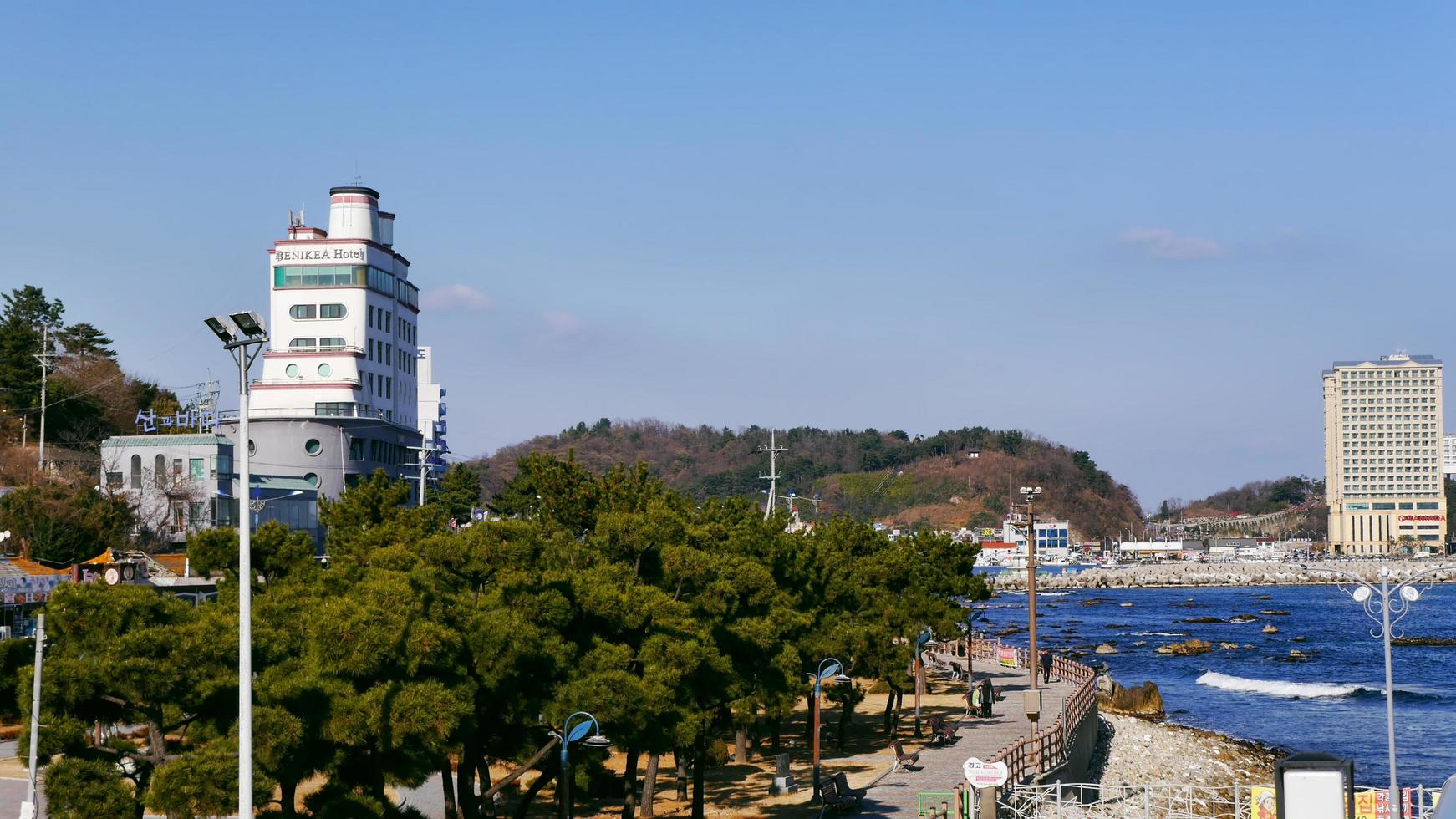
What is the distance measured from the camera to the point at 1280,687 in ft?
254

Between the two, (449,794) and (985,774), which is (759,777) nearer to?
(985,774)

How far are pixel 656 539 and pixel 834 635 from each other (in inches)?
472

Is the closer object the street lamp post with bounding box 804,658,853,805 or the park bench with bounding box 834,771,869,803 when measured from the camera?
the park bench with bounding box 834,771,869,803

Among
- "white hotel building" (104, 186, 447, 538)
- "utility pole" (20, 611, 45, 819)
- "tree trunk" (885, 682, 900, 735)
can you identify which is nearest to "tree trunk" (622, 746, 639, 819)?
"utility pole" (20, 611, 45, 819)

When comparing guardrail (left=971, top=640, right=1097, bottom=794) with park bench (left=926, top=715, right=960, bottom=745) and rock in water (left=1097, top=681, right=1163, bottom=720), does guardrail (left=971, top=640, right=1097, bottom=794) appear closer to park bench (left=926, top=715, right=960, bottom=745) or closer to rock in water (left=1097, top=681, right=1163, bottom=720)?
park bench (left=926, top=715, right=960, bottom=745)

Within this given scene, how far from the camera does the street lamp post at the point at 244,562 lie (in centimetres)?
1703

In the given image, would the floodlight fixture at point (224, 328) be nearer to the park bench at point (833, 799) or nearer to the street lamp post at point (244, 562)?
the street lamp post at point (244, 562)

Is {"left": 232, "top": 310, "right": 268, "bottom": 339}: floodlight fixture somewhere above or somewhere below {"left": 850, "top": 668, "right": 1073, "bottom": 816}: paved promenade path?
above

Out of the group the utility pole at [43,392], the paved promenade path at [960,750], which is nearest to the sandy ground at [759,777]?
the paved promenade path at [960,750]

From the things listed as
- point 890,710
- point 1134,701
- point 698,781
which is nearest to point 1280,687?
point 1134,701

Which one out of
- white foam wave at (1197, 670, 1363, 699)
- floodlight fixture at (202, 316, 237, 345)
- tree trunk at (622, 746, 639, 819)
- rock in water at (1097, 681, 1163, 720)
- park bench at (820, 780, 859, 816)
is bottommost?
white foam wave at (1197, 670, 1363, 699)

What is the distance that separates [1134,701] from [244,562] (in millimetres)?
54791

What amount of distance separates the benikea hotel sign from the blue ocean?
152ft

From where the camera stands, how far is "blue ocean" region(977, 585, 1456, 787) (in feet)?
191
